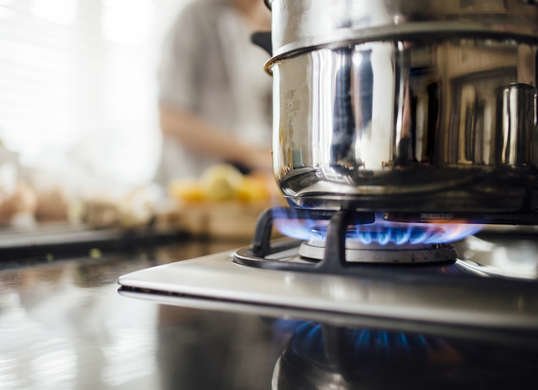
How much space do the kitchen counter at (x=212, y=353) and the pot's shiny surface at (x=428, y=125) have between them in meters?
0.13

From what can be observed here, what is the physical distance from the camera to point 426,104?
40 cm

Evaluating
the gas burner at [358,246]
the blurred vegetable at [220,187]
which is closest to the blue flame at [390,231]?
the gas burner at [358,246]

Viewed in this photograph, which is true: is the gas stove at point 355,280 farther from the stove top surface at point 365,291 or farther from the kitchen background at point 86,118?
the kitchen background at point 86,118

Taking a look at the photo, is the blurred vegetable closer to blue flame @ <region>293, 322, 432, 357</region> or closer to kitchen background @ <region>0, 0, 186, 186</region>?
kitchen background @ <region>0, 0, 186, 186</region>

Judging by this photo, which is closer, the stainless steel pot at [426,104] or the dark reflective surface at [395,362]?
the dark reflective surface at [395,362]

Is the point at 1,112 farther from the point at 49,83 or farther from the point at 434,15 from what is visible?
the point at 434,15

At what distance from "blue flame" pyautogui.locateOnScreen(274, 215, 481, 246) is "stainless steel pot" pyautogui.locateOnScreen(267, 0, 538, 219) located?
0.04 m

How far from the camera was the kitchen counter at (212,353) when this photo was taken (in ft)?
0.83

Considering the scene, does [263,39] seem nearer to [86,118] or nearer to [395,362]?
[395,362]

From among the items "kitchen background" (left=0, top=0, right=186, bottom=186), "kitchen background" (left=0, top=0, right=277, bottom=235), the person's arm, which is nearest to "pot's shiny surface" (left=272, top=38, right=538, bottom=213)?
Result: "kitchen background" (left=0, top=0, right=277, bottom=235)

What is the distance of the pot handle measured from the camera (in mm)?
597

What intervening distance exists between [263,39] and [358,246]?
0.92ft

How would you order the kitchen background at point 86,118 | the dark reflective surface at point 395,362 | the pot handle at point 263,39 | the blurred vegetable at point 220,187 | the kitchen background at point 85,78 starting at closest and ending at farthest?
the dark reflective surface at point 395,362, the pot handle at point 263,39, the kitchen background at point 86,118, the blurred vegetable at point 220,187, the kitchen background at point 85,78

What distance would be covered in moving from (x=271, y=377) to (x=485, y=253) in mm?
478
